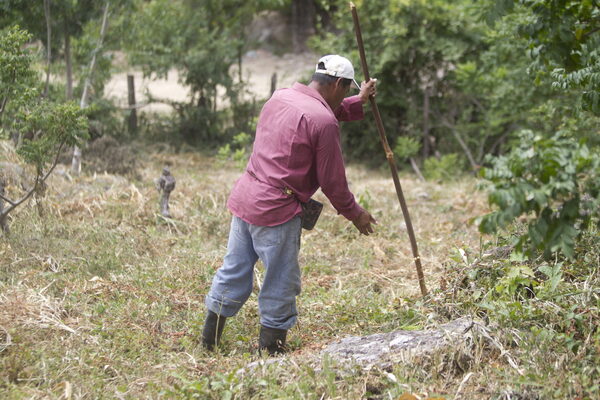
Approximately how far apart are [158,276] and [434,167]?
643 centimetres

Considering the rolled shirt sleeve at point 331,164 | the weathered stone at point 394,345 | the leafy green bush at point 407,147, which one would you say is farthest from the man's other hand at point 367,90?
the leafy green bush at point 407,147

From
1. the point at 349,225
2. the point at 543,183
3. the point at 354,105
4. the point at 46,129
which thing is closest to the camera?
the point at 543,183

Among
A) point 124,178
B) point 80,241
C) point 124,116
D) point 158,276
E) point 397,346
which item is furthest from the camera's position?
point 124,116

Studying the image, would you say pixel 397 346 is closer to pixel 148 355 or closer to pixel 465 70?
pixel 148 355

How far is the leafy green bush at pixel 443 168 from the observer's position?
34.7ft

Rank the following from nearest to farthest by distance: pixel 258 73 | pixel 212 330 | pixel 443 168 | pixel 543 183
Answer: pixel 543 183 < pixel 212 330 < pixel 443 168 < pixel 258 73

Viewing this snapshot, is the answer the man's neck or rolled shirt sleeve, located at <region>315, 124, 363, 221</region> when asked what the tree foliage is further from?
rolled shirt sleeve, located at <region>315, 124, 363, 221</region>

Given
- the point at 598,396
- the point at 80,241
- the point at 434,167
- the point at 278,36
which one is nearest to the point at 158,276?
the point at 80,241

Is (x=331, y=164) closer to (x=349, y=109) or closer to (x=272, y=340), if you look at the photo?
(x=349, y=109)

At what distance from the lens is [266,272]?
13.5 ft

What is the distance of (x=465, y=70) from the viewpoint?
10.3 meters

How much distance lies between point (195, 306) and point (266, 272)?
1.09 meters

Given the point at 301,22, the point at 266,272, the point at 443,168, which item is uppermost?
the point at 301,22

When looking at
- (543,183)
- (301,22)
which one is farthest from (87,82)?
(301,22)
